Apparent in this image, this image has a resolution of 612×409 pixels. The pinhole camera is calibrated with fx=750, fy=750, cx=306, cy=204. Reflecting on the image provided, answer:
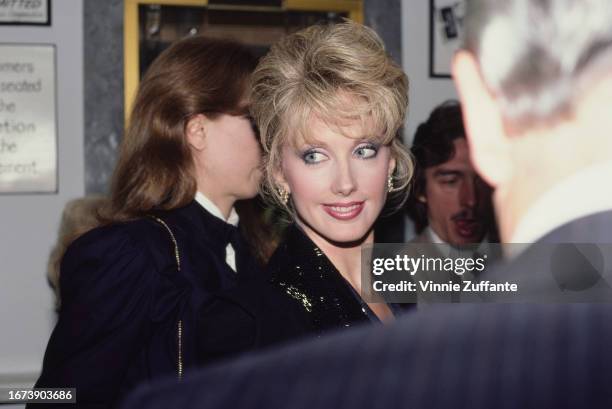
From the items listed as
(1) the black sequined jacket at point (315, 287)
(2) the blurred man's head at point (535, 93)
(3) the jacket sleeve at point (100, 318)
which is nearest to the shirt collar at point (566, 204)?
(2) the blurred man's head at point (535, 93)

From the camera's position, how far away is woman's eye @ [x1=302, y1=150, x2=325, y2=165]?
97cm

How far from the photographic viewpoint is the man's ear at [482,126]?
0.33 metres

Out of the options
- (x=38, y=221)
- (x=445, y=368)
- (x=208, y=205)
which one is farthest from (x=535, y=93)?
(x=38, y=221)

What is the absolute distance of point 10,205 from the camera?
203 centimetres

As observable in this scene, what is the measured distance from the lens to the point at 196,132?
1.38 meters

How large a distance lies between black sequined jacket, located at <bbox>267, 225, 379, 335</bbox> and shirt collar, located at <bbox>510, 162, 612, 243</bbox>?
0.58 meters

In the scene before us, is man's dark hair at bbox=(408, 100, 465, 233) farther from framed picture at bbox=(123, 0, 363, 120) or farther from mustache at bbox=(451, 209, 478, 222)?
framed picture at bbox=(123, 0, 363, 120)

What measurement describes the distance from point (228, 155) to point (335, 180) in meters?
0.46

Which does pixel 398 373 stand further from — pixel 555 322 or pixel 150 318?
pixel 150 318

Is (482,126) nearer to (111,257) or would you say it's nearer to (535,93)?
(535,93)

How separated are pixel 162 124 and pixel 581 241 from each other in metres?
1.13

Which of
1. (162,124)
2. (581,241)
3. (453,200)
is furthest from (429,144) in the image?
(581,241)

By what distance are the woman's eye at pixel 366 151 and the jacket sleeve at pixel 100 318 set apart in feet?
1.31
